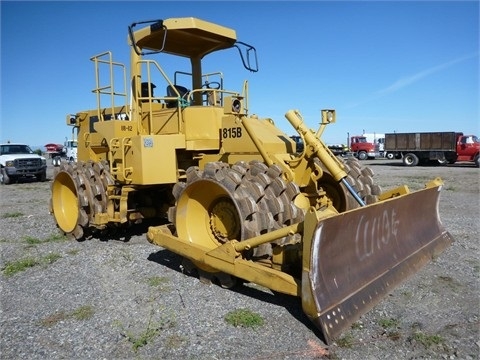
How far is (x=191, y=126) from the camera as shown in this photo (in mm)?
5762

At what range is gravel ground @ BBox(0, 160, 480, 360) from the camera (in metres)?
3.39

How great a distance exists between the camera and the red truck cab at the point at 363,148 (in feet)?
122

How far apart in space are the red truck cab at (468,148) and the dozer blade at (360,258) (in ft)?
79.6

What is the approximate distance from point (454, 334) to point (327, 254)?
1.30m

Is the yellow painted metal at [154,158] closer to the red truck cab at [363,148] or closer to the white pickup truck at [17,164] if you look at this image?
the white pickup truck at [17,164]

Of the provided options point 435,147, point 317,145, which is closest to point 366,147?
point 435,147

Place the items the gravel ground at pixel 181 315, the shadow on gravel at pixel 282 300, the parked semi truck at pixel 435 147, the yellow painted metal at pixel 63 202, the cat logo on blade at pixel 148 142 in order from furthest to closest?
the parked semi truck at pixel 435 147 → the yellow painted metal at pixel 63 202 → the cat logo on blade at pixel 148 142 → the shadow on gravel at pixel 282 300 → the gravel ground at pixel 181 315

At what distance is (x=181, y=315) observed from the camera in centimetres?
401

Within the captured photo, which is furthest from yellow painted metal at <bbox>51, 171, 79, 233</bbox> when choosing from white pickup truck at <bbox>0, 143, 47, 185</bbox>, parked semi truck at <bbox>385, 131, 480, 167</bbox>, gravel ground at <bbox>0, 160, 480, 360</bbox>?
parked semi truck at <bbox>385, 131, 480, 167</bbox>

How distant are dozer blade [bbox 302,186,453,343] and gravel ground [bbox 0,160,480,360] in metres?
0.17

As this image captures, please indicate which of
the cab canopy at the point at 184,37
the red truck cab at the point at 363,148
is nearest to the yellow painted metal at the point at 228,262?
the cab canopy at the point at 184,37

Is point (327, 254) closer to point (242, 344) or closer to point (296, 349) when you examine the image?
point (296, 349)

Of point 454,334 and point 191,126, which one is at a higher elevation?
point 191,126

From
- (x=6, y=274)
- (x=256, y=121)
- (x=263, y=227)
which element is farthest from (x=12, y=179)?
(x=263, y=227)
